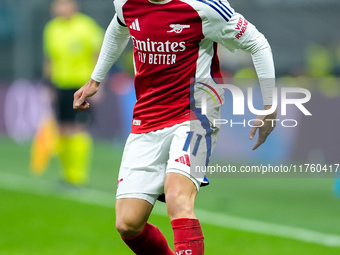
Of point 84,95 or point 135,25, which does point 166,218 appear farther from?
point 135,25

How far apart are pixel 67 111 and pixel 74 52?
789 millimetres

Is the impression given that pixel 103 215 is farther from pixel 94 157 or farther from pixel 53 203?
pixel 94 157

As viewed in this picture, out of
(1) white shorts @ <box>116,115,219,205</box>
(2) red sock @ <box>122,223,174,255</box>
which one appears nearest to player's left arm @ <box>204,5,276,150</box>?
(1) white shorts @ <box>116,115,219,205</box>

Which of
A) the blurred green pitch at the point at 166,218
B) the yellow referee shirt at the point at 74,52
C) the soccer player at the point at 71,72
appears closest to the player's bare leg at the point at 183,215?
the blurred green pitch at the point at 166,218

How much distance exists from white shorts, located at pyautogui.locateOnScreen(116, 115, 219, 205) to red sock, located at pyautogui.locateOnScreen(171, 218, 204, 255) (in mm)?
360

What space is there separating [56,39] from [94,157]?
4.34m

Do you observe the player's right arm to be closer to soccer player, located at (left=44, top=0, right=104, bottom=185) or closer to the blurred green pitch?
the blurred green pitch

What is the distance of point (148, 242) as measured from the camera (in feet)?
17.9

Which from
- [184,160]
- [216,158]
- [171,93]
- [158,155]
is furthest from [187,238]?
[216,158]

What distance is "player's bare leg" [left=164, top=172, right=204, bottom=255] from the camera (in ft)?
15.7

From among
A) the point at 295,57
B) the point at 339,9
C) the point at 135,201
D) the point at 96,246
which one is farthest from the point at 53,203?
the point at 339,9

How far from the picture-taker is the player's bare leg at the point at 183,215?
4797 mm

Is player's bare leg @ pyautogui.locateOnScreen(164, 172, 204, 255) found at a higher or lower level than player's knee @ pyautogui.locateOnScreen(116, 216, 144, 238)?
higher

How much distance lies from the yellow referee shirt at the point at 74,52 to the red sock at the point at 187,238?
672 cm
